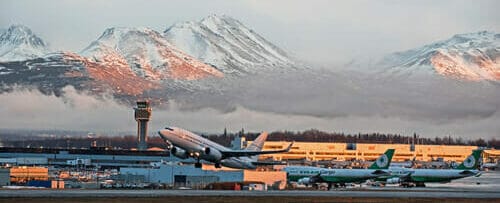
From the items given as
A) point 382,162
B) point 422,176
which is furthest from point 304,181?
point 382,162

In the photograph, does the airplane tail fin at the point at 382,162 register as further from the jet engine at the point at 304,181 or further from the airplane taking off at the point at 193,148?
the airplane taking off at the point at 193,148

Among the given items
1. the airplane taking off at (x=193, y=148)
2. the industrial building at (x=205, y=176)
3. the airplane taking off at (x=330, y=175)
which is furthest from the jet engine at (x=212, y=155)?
the airplane taking off at (x=330, y=175)

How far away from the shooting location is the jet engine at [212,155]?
14498 cm

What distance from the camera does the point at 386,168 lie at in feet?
579

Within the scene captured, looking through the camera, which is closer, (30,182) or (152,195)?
(152,195)

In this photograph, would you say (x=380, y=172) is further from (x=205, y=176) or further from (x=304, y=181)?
(x=205, y=176)

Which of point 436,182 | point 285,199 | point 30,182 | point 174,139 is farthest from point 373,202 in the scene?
point 436,182

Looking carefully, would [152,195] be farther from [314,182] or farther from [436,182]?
[436,182]

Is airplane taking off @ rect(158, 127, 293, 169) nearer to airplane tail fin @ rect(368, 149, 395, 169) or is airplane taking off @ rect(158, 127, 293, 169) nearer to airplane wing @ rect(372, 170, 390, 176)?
airplane wing @ rect(372, 170, 390, 176)

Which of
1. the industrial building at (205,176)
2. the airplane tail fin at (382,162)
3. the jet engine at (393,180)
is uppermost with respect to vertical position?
the airplane tail fin at (382,162)

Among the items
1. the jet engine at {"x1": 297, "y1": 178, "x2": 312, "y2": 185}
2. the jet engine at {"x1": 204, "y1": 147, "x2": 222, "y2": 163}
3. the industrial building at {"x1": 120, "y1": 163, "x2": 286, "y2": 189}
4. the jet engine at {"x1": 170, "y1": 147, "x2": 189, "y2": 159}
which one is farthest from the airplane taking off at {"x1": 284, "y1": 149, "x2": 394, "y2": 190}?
the jet engine at {"x1": 170, "y1": 147, "x2": 189, "y2": 159}

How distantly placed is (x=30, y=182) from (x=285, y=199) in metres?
56.1

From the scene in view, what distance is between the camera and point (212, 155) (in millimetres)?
146000

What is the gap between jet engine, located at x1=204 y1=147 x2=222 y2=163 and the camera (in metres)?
145
